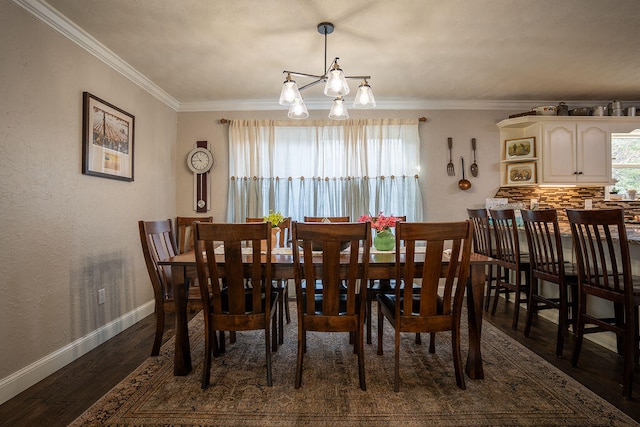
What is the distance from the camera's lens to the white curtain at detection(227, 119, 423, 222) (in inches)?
166

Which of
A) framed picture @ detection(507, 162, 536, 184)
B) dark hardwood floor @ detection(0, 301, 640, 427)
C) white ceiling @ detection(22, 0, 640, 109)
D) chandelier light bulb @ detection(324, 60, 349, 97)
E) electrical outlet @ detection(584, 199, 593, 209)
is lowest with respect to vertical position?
dark hardwood floor @ detection(0, 301, 640, 427)

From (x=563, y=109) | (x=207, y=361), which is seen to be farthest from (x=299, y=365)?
(x=563, y=109)

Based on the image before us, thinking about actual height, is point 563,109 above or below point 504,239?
above

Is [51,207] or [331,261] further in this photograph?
[51,207]

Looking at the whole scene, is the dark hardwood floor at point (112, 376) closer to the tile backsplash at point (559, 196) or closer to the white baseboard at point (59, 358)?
the white baseboard at point (59, 358)

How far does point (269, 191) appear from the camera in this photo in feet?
13.8

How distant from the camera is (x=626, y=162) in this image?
4.39 meters

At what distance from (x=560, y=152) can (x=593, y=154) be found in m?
0.43

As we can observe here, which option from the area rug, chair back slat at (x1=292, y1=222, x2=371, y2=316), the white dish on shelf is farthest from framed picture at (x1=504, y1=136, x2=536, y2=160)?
chair back slat at (x1=292, y1=222, x2=371, y2=316)

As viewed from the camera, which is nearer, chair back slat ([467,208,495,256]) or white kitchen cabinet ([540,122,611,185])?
chair back slat ([467,208,495,256])

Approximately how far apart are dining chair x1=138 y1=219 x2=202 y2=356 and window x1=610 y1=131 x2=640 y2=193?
5302mm

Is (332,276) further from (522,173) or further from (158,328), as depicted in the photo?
(522,173)

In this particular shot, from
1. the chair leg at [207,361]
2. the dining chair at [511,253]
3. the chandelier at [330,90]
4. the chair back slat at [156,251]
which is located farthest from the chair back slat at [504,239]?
the chair back slat at [156,251]

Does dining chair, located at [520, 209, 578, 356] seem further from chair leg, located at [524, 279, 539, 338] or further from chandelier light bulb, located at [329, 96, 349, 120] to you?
chandelier light bulb, located at [329, 96, 349, 120]
